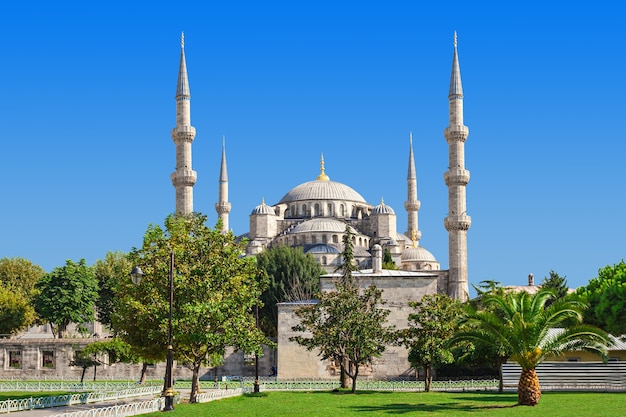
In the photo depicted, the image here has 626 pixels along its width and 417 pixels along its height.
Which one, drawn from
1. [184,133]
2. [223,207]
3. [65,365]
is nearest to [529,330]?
[65,365]

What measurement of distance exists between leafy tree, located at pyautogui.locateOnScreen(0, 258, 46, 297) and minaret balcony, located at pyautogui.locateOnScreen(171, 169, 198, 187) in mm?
13147

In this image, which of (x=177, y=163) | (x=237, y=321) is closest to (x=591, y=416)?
(x=237, y=321)

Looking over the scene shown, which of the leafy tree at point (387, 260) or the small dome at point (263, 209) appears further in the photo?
the small dome at point (263, 209)

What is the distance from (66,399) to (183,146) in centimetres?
3344

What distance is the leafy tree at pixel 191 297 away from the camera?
24.7m

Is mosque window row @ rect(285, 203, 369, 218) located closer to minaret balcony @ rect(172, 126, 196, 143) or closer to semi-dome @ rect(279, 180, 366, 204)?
semi-dome @ rect(279, 180, 366, 204)

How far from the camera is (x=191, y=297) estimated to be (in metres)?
25.2

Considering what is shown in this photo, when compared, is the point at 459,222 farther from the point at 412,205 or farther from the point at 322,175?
the point at 322,175

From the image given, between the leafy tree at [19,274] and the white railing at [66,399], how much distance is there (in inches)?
1323

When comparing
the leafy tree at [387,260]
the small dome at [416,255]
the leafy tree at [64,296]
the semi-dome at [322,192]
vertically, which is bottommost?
the leafy tree at [64,296]

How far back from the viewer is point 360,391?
106ft

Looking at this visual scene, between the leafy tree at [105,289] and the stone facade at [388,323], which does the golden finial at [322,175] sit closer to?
the leafy tree at [105,289]

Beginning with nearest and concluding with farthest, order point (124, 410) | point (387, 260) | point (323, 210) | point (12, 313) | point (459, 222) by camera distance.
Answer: point (124, 410)
point (12, 313)
point (459, 222)
point (387, 260)
point (323, 210)

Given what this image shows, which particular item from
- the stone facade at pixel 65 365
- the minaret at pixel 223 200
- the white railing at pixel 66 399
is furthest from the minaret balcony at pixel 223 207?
the white railing at pixel 66 399
